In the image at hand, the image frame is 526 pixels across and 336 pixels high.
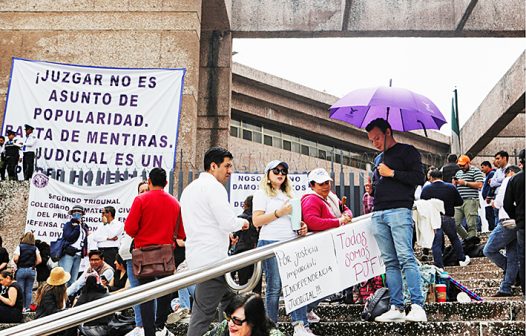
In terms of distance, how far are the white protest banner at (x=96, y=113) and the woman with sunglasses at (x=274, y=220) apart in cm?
631

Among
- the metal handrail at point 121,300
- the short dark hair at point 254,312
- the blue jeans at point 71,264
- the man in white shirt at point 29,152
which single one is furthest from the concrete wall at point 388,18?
the short dark hair at point 254,312

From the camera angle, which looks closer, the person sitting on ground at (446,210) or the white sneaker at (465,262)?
the person sitting on ground at (446,210)

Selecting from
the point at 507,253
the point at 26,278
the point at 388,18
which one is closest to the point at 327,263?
the point at 507,253

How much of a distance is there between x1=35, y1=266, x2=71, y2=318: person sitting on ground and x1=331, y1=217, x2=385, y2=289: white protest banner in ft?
11.0

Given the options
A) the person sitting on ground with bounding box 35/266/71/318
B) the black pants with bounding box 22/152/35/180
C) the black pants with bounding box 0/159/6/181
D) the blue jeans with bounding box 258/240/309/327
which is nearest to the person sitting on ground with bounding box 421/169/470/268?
the blue jeans with bounding box 258/240/309/327

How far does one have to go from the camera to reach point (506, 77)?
17594 mm

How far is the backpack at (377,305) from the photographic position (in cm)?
571

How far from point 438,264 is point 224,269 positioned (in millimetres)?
4453

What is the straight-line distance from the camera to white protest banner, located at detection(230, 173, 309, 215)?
1154cm

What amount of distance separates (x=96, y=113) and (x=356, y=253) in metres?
7.44

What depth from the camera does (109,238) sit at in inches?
359

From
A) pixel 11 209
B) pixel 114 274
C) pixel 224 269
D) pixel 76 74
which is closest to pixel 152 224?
pixel 224 269

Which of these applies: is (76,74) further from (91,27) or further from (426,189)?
(426,189)

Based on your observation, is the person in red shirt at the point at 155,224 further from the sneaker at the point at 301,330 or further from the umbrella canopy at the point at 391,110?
the umbrella canopy at the point at 391,110
